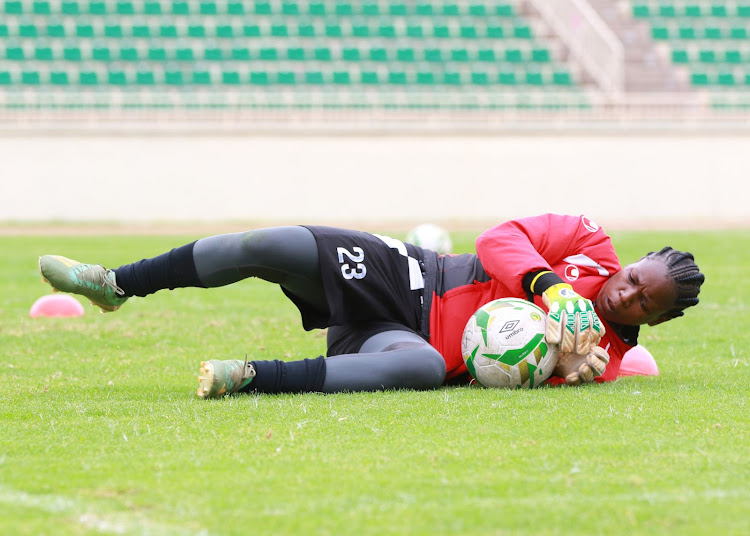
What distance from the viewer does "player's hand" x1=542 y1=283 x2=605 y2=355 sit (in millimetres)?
4750

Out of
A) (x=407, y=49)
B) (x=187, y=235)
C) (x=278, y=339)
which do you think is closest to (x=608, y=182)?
(x=407, y=49)

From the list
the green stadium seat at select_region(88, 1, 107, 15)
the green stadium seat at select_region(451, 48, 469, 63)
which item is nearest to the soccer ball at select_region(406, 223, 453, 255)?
the green stadium seat at select_region(451, 48, 469, 63)

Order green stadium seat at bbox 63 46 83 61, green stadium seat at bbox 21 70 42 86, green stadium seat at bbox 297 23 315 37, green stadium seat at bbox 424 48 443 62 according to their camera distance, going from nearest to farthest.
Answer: green stadium seat at bbox 21 70 42 86 → green stadium seat at bbox 63 46 83 61 → green stadium seat at bbox 424 48 443 62 → green stadium seat at bbox 297 23 315 37

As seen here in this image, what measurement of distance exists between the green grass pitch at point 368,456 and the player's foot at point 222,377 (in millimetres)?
72

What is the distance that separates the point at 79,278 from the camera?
4.72 m

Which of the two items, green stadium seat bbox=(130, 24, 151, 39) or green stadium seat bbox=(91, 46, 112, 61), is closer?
green stadium seat bbox=(91, 46, 112, 61)

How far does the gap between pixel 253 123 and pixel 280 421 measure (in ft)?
66.7

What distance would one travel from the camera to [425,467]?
3428mm

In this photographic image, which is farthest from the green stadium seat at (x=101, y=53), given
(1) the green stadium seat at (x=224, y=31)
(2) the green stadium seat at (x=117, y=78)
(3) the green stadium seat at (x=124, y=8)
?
(1) the green stadium seat at (x=224, y=31)

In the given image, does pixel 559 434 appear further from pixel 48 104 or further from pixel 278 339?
pixel 48 104

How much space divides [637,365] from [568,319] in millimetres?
1192

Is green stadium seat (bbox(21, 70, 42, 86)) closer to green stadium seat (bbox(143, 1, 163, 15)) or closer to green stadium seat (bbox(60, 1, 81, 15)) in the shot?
green stadium seat (bbox(60, 1, 81, 15))

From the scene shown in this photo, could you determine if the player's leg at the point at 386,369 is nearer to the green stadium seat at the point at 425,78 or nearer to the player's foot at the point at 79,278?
the player's foot at the point at 79,278

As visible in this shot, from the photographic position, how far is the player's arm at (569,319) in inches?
187
